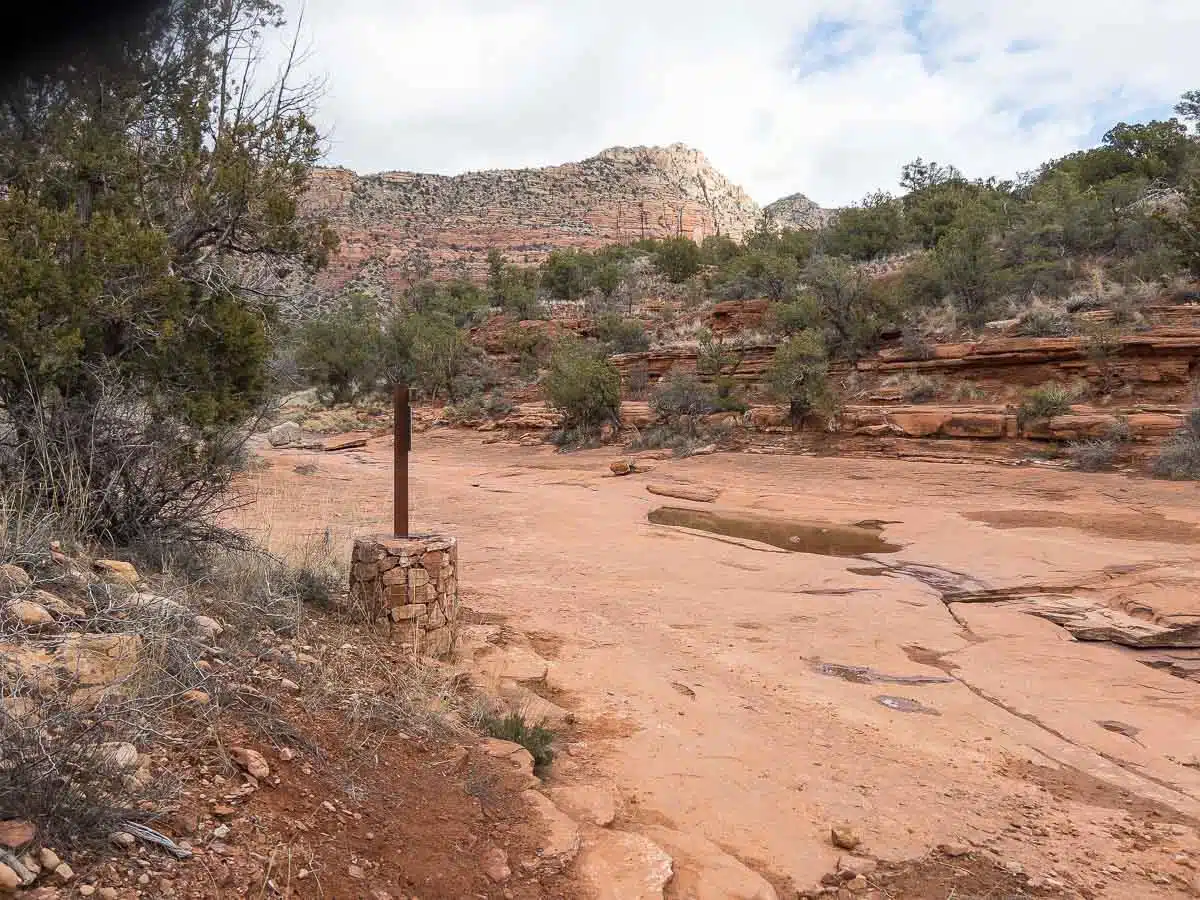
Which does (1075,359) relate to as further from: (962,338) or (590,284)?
(590,284)

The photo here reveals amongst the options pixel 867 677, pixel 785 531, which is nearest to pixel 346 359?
pixel 785 531

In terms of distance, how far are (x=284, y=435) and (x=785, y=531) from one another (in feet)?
62.6

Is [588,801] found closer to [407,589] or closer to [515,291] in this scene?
[407,589]

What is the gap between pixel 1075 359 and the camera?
1748 centimetres

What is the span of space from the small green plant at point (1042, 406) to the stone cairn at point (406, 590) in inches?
584

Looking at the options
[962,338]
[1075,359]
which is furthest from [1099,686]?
[962,338]

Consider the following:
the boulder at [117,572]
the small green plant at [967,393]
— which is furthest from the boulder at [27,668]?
the small green plant at [967,393]

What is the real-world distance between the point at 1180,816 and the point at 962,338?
18.6 metres

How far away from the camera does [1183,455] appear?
44.5 feet

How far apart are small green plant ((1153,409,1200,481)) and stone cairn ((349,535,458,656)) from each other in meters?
13.5

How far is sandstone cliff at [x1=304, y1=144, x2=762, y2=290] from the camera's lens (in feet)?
204

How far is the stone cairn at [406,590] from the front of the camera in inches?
199

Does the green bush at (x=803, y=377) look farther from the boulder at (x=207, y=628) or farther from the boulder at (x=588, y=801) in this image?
the boulder at (x=207, y=628)

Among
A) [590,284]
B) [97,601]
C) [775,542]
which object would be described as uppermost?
[590,284]
